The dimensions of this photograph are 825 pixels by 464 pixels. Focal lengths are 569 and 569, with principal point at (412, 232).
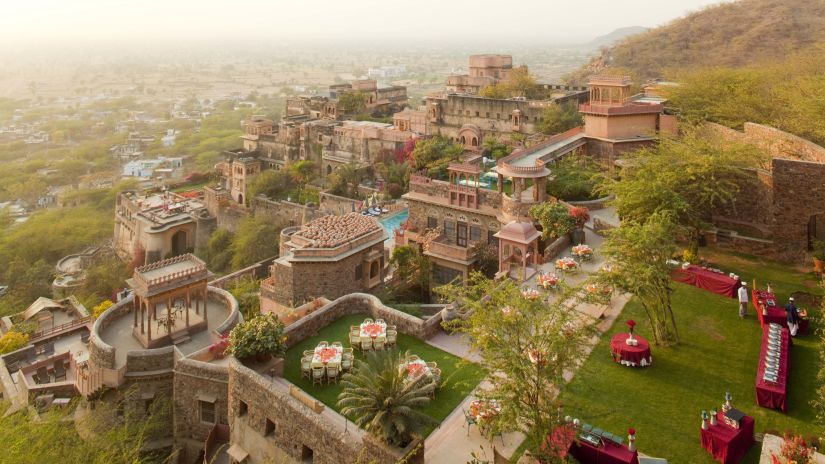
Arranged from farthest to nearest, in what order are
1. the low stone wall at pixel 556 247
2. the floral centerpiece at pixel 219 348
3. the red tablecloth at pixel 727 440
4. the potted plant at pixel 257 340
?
the low stone wall at pixel 556 247, the floral centerpiece at pixel 219 348, the potted plant at pixel 257 340, the red tablecloth at pixel 727 440

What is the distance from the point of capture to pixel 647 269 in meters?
13.8

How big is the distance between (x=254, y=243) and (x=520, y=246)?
24332 mm

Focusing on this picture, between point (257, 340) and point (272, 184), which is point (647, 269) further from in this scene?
point (272, 184)

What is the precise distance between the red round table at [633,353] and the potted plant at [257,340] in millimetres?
8253

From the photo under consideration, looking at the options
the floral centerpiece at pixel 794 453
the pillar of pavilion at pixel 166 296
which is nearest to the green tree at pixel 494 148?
the pillar of pavilion at pixel 166 296

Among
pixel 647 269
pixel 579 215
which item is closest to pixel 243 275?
pixel 579 215

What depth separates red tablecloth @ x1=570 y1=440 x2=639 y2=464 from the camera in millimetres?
9883

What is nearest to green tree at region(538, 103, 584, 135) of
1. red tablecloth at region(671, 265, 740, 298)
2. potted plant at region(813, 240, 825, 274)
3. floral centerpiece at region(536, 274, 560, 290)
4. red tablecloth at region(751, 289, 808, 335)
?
potted plant at region(813, 240, 825, 274)

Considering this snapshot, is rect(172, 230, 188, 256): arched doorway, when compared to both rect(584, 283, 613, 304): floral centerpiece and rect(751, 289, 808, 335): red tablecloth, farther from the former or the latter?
rect(751, 289, 808, 335): red tablecloth

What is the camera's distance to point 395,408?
10.3 m

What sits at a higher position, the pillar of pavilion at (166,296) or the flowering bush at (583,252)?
the flowering bush at (583,252)

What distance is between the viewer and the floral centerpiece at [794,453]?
8914mm

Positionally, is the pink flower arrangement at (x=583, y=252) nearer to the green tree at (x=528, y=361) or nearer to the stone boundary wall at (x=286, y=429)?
the green tree at (x=528, y=361)

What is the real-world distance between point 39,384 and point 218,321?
34.6 ft
